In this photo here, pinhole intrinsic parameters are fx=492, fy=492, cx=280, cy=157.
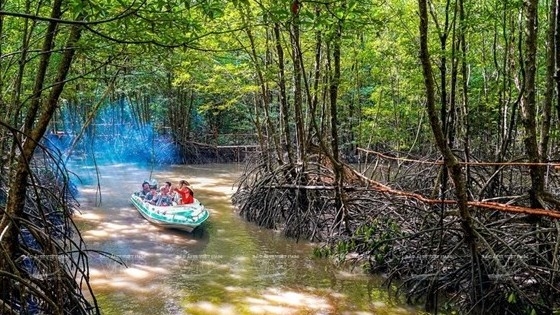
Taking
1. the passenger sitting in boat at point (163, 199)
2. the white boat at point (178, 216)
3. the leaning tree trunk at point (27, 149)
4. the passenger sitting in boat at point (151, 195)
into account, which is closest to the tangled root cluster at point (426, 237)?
the white boat at point (178, 216)

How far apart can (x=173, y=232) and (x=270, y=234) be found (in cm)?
194

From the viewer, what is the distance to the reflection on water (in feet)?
19.9

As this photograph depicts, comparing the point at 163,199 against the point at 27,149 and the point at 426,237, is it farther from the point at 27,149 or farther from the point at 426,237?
the point at 27,149

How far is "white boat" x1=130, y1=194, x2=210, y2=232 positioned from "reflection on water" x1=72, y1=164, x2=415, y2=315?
182 mm

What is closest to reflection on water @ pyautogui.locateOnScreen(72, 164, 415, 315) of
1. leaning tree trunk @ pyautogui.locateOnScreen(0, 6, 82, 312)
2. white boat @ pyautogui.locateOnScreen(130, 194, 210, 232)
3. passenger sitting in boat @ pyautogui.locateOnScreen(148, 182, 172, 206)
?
white boat @ pyautogui.locateOnScreen(130, 194, 210, 232)

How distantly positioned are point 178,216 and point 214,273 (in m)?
2.57

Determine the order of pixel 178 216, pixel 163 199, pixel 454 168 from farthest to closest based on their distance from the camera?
pixel 163 199
pixel 178 216
pixel 454 168

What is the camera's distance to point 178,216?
966cm

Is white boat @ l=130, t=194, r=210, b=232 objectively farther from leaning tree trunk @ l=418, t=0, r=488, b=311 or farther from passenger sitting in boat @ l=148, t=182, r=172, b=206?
leaning tree trunk @ l=418, t=0, r=488, b=311

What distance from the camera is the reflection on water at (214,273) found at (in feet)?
19.9

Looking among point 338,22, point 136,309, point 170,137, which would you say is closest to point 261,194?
point 136,309

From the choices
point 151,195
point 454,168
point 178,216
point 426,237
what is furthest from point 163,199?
point 454,168

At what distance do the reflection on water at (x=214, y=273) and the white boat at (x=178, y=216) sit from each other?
0.60 ft

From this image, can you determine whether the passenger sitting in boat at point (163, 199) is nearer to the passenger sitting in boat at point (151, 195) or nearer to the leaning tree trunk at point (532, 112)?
the passenger sitting in boat at point (151, 195)
